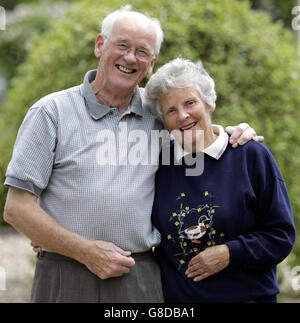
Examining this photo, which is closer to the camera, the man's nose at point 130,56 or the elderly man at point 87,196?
the elderly man at point 87,196

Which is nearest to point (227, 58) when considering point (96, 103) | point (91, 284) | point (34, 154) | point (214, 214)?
point (96, 103)

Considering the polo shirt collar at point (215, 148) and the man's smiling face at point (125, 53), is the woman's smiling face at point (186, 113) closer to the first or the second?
the polo shirt collar at point (215, 148)

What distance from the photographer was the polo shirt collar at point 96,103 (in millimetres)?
2449

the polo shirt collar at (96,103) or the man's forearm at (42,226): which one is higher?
the polo shirt collar at (96,103)

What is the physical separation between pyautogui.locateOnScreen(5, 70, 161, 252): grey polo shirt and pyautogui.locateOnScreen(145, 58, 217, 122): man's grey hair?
0.30 metres

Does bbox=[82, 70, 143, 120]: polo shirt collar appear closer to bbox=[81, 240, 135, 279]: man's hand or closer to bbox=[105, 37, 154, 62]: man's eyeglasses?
bbox=[105, 37, 154, 62]: man's eyeglasses

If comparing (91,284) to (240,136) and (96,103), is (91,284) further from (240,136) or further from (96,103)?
(240,136)

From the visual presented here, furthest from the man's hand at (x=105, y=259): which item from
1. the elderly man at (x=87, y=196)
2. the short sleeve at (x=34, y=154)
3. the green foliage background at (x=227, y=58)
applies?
the green foliage background at (x=227, y=58)

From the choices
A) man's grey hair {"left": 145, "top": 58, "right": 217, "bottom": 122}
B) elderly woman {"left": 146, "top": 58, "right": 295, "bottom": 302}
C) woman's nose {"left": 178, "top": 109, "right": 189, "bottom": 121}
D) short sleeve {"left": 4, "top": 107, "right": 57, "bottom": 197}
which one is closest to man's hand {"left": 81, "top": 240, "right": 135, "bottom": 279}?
elderly woman {"left": 146, "top": 58, "right": 295, "bottom": 302}

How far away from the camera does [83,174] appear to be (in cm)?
232

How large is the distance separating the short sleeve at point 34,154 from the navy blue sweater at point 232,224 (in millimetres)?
579

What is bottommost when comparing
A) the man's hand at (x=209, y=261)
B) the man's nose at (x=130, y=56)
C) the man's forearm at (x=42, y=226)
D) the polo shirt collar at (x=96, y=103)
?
the man's hand at (x=209, y=261)

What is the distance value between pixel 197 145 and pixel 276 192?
455 millimetres

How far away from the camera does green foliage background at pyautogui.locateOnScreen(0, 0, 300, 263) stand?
3.88m
